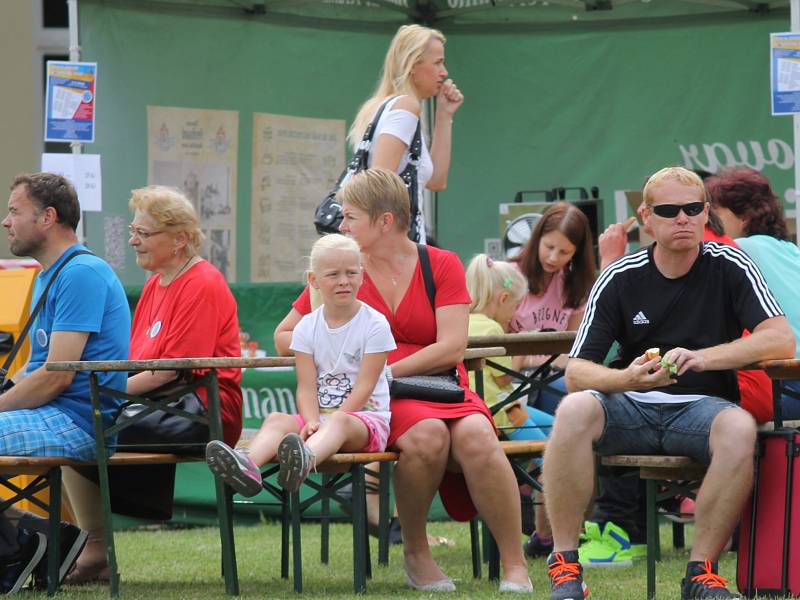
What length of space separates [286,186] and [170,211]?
3245 millimetres

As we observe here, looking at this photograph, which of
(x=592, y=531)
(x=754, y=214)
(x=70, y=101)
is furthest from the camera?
(x=70, y=101)

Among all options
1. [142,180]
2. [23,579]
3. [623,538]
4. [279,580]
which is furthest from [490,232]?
[23,579]

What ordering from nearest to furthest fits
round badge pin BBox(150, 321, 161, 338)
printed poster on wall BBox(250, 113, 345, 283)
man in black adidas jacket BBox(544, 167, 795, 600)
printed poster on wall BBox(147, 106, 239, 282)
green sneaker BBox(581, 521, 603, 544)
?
1. man in black adidas jacket BBox(544, 167, 795, 600)
2. round badge pin BBox(150, 321, 161, 338)
3. green sneaker BBox(581, 521, 603, 544)
4. printed poster on wall BBox(147, 106, 239, 282)
5. printed poster on wall BBox(250, 113, 345, 283)

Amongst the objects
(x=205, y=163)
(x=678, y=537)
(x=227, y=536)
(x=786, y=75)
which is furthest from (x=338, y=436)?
(x=205, y=163)

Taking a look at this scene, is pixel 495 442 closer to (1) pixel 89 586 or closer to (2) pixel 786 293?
(2) pixel 786 293

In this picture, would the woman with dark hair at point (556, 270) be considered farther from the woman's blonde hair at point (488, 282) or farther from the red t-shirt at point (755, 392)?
the red t-shirt at point (755, 392)

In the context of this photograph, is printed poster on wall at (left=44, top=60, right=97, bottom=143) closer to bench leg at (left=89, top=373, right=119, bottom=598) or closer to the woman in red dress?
the woman in red dress

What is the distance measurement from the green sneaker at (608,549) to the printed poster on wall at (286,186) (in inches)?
118

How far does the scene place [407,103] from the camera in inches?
214

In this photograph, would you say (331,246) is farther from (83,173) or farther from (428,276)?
(83,173)

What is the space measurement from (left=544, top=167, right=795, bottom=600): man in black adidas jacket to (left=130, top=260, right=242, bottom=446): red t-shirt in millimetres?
1298

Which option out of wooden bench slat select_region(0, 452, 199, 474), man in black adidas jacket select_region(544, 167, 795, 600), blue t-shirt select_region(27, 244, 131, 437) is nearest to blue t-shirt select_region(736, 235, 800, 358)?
man in black adidas jacket select_region(544, 167, 795, 600)

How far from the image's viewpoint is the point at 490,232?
29.2ft

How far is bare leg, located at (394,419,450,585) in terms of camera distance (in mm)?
4520
